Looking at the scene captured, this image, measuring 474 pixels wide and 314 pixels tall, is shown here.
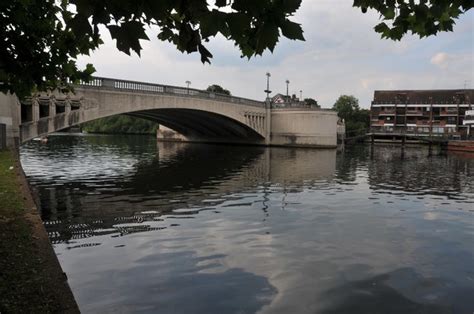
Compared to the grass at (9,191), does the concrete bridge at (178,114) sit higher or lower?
higher

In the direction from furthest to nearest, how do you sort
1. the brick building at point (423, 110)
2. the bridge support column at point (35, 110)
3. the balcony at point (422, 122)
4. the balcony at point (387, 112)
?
the balcony at point (387, 112)
the balcony at point (422, 122)
the brick building at point (423, 110)
the bridge support column at point (35, 110)

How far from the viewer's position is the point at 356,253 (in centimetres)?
1020

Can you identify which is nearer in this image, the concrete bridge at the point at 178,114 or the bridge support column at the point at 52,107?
the concrete bridge at the point at 178,114

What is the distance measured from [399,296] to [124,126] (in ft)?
441

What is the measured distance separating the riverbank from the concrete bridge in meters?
7.88

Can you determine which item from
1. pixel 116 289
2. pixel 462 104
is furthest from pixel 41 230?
pixel 462 104

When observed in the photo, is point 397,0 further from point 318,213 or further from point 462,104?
point 462,104

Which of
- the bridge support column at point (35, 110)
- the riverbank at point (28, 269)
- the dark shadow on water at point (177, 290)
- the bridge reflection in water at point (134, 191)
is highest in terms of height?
the bridge support column at point (35, 110)

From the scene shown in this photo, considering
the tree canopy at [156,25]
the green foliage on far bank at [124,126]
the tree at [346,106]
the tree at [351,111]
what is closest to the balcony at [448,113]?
the tree at [351,111]

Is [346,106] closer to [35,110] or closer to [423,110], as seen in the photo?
[423,110]

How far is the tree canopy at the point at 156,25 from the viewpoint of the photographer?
2768 mm

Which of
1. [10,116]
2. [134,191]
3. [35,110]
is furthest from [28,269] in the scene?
[35,110]

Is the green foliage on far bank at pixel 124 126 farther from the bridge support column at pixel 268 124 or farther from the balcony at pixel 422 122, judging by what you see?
the balcony at pixel 422 122

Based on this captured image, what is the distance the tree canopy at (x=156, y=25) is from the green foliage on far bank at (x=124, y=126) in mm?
120087
